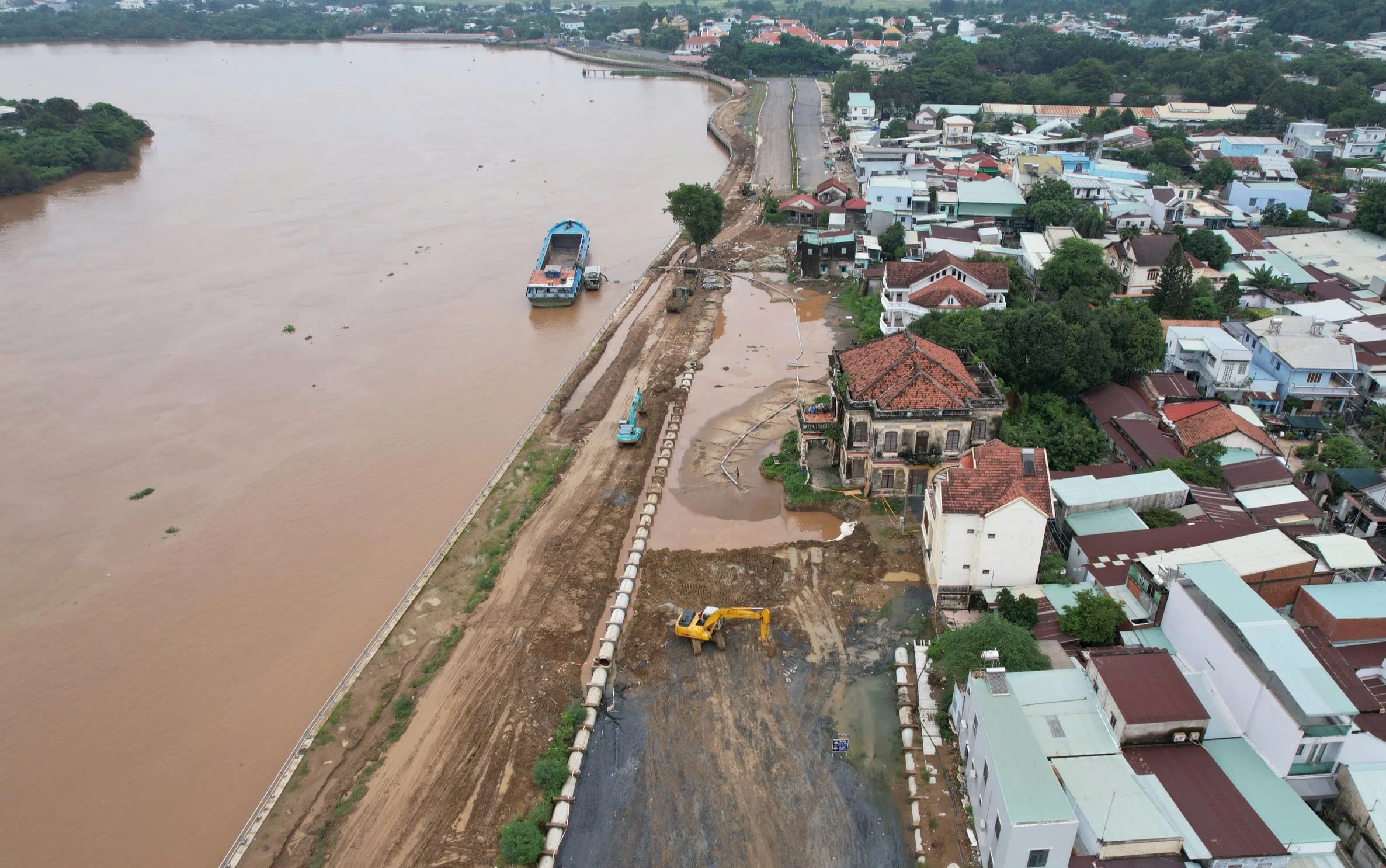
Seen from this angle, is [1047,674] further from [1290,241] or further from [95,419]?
[1290,241]

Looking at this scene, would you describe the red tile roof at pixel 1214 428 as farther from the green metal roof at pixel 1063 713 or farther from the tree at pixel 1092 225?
the tree at pixel 1092 225

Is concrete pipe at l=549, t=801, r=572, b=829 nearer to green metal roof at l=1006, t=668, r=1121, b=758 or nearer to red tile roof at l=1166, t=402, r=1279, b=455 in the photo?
green metal roof at l=1006, t=668, r=1121, b=758

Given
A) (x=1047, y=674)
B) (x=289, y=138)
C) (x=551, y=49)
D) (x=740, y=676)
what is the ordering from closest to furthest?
(x=1047, y=674) → (x=740, y=676) → (x=289, y=138) → (x=551, y=49)

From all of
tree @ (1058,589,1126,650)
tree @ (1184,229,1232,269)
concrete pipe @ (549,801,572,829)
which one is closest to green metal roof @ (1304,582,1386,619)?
tree @ (1058,589,1126,650)

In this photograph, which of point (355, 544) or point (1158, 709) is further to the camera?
point (355, 544)

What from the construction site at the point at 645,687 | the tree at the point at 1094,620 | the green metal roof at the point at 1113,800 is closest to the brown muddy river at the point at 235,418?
the construction site at the point at 645,687

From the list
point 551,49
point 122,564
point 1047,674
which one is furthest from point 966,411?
point 551,49

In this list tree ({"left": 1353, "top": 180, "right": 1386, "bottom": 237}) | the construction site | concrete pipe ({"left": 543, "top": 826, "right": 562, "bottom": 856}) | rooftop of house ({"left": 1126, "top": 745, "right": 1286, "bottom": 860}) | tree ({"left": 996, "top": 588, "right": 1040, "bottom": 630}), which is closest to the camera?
rooftop of house ({"left": 1126, "top": 745, "right": 1286, "bottom": 860})
